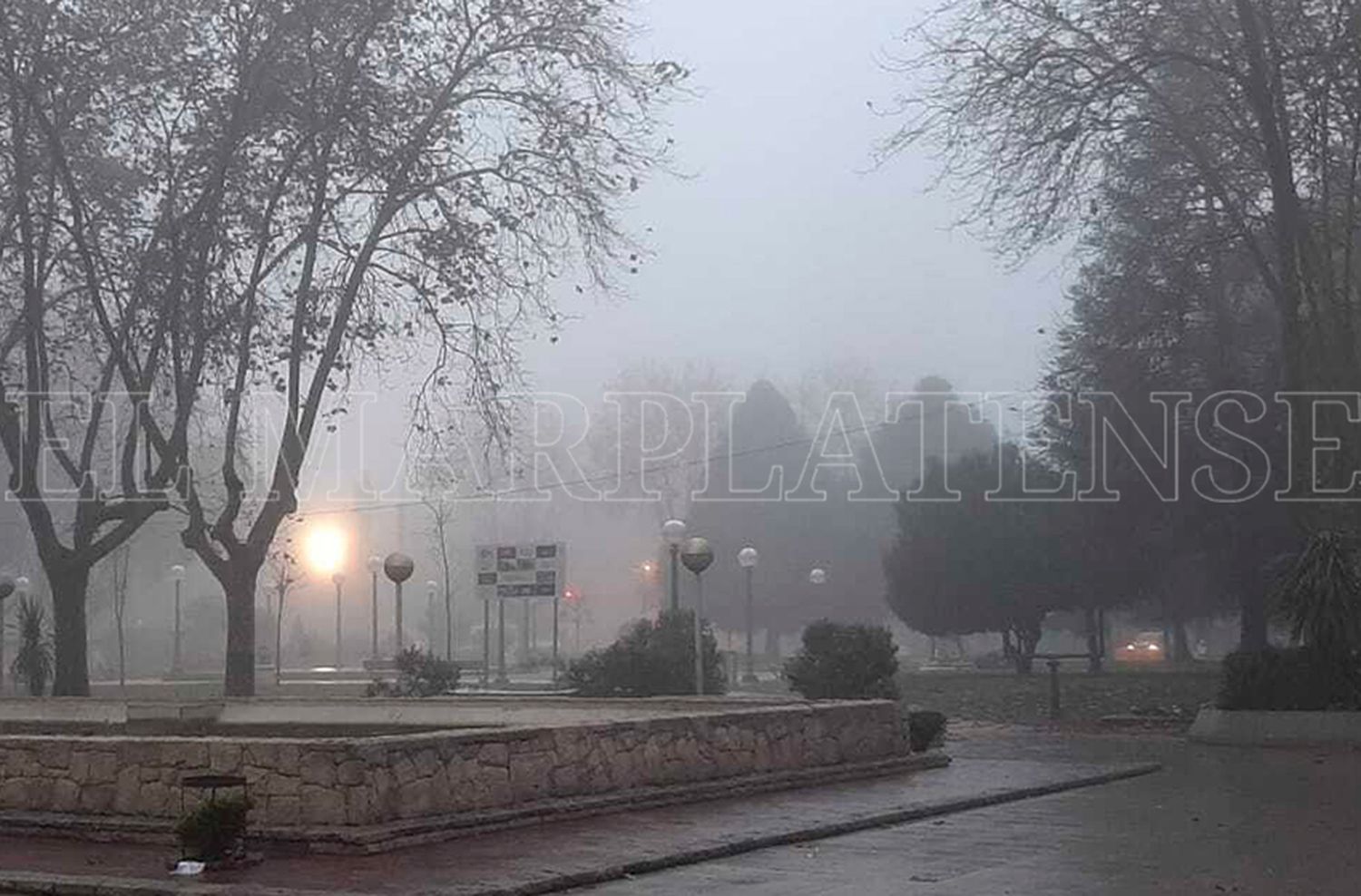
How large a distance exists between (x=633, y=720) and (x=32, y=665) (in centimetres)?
1808

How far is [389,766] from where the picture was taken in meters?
11.1

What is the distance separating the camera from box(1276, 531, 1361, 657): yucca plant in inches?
839

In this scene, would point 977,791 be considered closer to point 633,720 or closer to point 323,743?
point 633,720

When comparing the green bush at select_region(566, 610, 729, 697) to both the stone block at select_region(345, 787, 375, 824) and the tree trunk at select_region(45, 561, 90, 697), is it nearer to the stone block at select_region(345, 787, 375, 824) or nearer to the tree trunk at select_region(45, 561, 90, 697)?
the tree trunk at select_region(45, 561, 90, 697)

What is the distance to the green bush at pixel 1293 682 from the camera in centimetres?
2122

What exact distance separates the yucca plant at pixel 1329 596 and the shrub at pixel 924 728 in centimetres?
615

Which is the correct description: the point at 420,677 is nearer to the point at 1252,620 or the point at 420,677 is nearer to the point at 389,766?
the point at 389,766

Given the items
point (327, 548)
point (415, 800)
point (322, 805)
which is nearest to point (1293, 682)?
point (415, 800)

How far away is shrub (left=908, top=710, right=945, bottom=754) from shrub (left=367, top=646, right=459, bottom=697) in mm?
8215

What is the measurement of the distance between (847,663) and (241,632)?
8361mm

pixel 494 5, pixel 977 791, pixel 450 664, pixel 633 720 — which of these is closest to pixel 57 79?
pixel 494 5

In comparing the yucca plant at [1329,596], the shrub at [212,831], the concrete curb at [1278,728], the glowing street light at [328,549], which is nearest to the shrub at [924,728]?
the concrete curb at [1278,728]

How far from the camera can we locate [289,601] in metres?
74.6

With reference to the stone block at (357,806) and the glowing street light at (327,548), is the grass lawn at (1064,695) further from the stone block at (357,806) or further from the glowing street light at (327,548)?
the glowing street light at (327,548)
